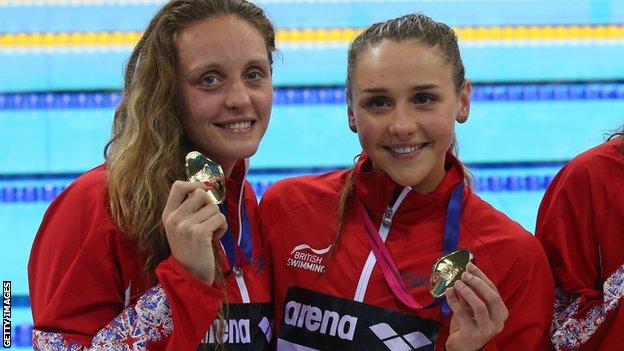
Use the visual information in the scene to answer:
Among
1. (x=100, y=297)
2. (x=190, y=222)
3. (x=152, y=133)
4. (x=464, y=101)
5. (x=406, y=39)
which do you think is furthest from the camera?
(x=464, y=101)

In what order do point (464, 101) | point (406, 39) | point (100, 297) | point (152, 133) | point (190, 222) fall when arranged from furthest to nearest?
1. point (464, 101)
2. point (406, 39)
3. point (152, 133)
4. point (100, 297)
5. point (190, 222)

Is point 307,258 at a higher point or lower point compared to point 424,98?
lower

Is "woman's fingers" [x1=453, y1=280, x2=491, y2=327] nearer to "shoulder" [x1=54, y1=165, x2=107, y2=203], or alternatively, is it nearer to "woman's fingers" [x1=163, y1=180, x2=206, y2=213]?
"woman's fingers" [x1=163, y1=180, x2=206, y2=213]

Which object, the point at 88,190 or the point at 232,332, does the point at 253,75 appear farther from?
the point at 232,332

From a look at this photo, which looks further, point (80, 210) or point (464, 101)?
point (464, 101)

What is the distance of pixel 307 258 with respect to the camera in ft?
6.47

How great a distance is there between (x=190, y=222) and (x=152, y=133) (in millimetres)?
276

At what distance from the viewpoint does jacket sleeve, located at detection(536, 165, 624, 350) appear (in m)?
1.88

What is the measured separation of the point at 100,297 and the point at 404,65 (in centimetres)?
72

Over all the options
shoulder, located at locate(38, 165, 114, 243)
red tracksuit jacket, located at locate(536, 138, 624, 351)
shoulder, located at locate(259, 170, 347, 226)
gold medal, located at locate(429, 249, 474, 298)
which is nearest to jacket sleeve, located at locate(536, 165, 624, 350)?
red tracksuit jacket, located at locate(536, 138, 624, 351)

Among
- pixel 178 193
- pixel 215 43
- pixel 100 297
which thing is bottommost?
pixel 100 297

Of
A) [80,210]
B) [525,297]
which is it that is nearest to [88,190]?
[80,210]

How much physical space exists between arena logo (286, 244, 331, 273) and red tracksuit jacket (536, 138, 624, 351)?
1.53 feet

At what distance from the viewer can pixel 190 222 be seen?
1.61 metres
